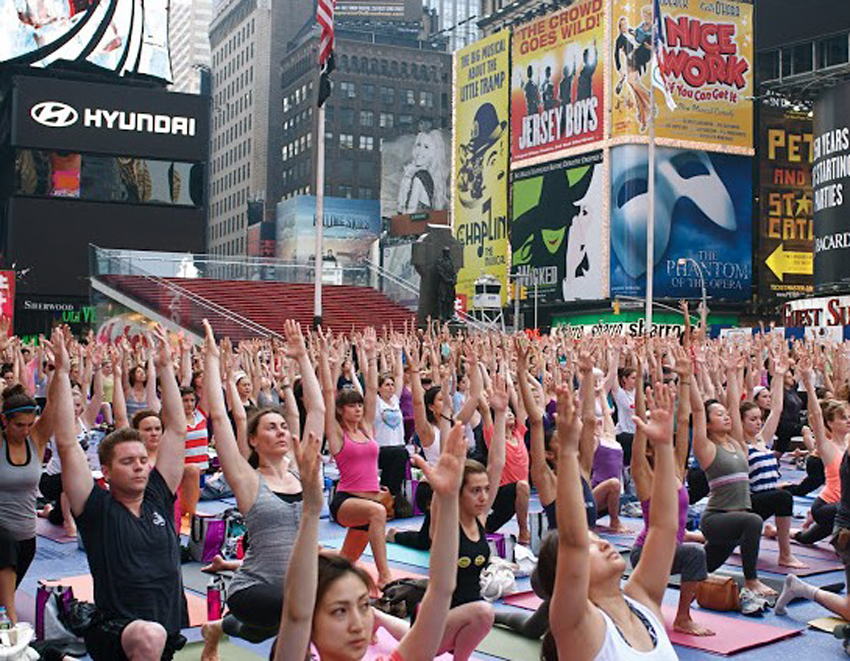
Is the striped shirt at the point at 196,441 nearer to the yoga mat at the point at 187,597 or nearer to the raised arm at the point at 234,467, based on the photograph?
the yoga mat at the point at 187,597

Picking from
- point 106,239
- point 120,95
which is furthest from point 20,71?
point 106,239

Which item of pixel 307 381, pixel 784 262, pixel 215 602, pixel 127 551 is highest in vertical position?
pixel 784 262

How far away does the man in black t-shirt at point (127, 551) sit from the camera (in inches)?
204

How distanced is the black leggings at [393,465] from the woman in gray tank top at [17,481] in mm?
4970

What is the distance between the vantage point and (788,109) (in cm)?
6069

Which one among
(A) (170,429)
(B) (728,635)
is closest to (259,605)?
(A) (170,429)

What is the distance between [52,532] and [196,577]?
3.00 metres

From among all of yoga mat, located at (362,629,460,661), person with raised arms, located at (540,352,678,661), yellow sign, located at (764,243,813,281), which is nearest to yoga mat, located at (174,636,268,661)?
yoga mat, located at (362,629,460,661)

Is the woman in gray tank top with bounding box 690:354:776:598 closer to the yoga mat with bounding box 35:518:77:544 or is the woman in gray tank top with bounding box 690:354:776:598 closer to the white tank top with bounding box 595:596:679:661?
the white tank top with bounding box 595:596:679:661

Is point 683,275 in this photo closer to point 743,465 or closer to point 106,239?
point 106,239

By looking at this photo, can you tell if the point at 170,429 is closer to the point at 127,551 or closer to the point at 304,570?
the point at 127,551

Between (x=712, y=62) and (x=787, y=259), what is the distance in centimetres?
1144

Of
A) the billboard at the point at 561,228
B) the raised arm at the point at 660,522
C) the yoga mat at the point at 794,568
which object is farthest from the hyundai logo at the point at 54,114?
the raised arm at the point at 660,522

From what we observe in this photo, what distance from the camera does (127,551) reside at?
527 centimetres
